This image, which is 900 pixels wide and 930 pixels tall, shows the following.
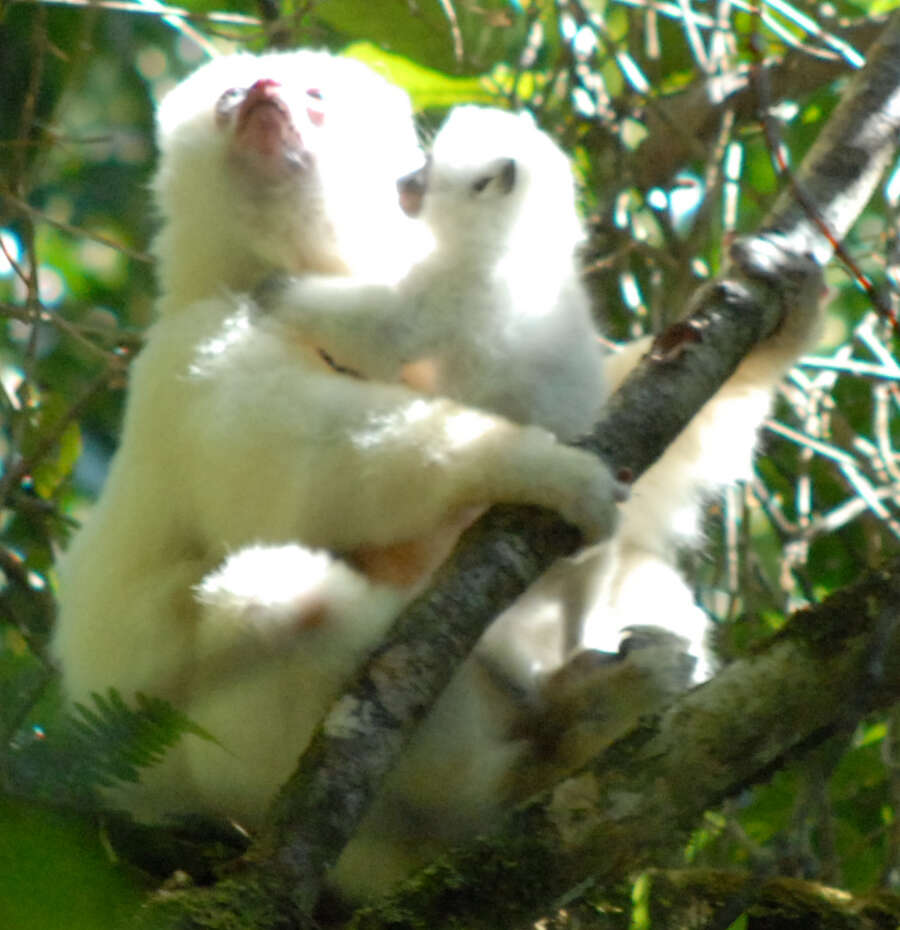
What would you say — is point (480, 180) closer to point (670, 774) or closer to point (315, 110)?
point (315, 110)

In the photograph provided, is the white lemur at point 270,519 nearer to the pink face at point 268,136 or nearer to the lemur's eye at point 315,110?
the pink face at point 268,136

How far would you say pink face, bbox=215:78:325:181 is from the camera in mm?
4180

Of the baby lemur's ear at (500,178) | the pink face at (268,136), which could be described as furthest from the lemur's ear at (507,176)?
the pink face at (268,136)

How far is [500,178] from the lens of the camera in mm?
3719

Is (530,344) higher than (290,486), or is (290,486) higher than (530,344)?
(530,344)

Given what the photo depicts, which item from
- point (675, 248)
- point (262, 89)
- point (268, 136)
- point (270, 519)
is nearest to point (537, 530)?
point (270, 519)

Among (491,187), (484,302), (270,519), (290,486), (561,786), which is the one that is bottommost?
(561,786)

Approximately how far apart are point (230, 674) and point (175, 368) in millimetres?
924

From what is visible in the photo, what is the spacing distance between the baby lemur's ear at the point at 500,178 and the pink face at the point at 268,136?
2.50 ft

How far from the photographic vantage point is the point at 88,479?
7641 mm

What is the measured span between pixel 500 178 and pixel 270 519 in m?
1.20

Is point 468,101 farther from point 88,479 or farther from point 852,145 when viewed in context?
point 88,479

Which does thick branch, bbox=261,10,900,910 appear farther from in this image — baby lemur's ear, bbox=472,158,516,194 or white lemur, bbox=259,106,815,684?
baby lemur's ear, bbox=472,158,516,194

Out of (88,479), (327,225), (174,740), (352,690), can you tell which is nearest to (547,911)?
(352,690)
